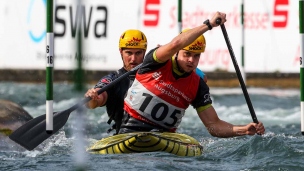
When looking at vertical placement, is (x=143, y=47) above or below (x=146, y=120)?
above

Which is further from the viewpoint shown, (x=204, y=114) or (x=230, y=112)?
(x=230, y=112)

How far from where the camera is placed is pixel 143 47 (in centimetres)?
927

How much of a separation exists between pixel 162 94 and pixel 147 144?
51 centimetres

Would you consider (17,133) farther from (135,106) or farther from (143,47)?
(143,47)

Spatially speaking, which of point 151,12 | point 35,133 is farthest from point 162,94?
point 151,12

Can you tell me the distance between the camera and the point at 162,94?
27.6 feet

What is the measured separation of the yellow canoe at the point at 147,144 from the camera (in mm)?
8227

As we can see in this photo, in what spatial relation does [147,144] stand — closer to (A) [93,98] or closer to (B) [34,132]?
(A) [93,98]

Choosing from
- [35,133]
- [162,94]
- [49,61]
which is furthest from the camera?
[162,94]

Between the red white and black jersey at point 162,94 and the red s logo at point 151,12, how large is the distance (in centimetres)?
868

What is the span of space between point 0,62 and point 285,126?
7.17 meters

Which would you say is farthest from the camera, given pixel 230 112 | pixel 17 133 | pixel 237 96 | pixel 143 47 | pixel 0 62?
pixel 0 62

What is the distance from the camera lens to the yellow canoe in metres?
8.23

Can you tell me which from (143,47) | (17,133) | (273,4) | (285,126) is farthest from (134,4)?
(17,133)
